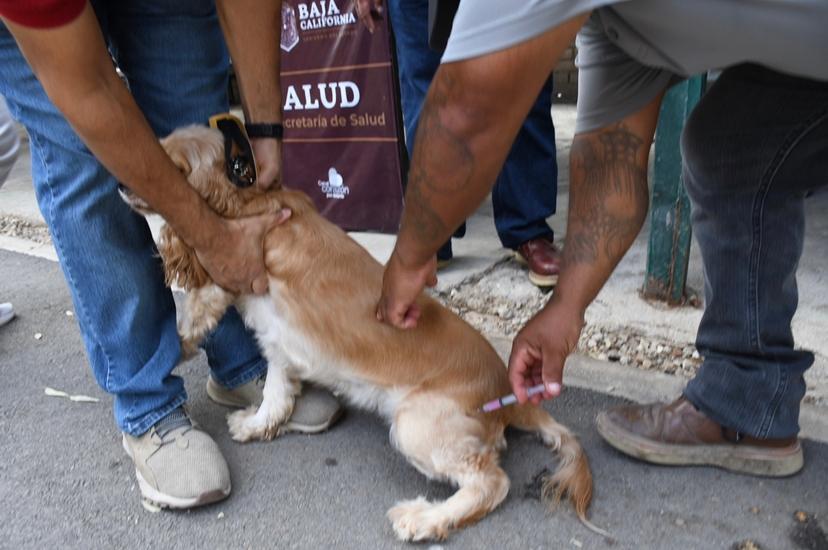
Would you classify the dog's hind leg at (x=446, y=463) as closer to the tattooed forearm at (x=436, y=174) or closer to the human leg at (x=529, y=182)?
the tattooed forearm at (x=436, y=174)

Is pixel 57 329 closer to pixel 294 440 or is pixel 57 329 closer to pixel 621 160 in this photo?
pixel 294 440

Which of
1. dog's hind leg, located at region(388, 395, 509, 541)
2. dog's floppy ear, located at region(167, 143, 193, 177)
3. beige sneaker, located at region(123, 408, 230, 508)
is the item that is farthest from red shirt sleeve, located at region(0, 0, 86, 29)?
dog's hind leg, located at region(388, 395, 509, 541)

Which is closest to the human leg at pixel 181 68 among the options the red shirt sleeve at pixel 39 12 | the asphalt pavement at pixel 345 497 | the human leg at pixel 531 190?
the asphalt pavement at pixel 345 497

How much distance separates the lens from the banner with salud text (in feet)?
13.0

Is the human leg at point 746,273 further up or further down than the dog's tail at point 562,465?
further up

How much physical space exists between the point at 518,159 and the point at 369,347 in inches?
69.5

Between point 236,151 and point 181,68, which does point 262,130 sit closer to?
point 236,151

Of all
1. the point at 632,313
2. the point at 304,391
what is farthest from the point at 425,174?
the point at 632,313

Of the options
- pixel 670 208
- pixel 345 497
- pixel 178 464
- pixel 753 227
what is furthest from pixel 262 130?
pixel 670 208

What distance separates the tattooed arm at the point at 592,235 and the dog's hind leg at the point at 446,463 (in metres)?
0.25

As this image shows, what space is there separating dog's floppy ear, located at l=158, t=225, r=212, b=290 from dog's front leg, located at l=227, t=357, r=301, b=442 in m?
0.39

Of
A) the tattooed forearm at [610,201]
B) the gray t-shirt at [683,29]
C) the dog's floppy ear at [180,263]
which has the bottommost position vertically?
the dog's floppy ear at [180,263]

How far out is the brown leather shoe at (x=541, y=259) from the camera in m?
3.44

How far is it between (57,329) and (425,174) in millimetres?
2558
